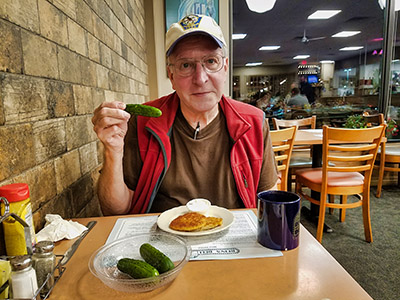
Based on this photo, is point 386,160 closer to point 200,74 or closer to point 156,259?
point 200,74

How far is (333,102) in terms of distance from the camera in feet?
15.1

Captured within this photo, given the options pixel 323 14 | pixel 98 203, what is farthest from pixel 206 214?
pixel 323 14

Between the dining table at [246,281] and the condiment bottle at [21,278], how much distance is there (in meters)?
0.08

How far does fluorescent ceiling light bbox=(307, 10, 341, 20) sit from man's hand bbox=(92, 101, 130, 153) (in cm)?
437

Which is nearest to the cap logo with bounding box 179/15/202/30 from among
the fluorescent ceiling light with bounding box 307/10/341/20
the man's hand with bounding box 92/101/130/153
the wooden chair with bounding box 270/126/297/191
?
the man's hand with bounding box 92/101/130/153

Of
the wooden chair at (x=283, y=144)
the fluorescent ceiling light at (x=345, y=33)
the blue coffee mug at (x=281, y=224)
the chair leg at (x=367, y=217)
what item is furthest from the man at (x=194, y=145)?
the fluorescent ceiling light at (x=345, y=33)

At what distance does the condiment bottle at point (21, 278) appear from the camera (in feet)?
1.80

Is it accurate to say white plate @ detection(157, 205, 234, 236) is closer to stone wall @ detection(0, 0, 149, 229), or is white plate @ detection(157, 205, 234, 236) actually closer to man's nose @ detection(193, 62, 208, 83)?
stone wall @ detection(0, 0, 149, 229)

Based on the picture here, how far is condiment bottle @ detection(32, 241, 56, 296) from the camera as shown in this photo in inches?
25.4

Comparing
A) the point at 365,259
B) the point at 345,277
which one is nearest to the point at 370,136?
the point at 365,259

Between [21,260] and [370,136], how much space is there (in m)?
2.59

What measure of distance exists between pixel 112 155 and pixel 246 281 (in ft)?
2.26

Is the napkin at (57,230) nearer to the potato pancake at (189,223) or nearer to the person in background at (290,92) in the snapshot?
the potato pancake at (189,223)

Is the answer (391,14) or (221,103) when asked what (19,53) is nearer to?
(221,103)
